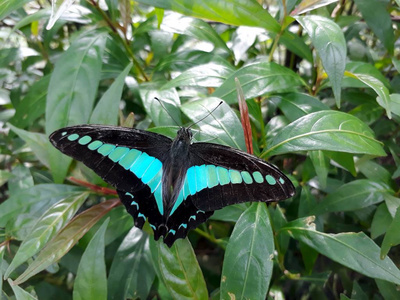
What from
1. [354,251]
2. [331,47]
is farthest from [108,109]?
[354,251]

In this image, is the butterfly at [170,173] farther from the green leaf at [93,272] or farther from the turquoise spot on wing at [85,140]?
the green leaf at [93,272]

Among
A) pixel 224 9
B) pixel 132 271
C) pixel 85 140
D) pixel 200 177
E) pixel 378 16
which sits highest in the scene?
pixel 224 9

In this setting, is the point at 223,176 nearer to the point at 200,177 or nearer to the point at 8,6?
the point at 200,177

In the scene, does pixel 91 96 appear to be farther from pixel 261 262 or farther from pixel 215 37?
pixel 261 262

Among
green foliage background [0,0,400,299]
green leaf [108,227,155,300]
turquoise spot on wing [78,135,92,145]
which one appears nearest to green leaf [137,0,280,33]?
green foliage background [0,0,400,299]

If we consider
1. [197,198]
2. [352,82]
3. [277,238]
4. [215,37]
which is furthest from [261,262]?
[215,37]

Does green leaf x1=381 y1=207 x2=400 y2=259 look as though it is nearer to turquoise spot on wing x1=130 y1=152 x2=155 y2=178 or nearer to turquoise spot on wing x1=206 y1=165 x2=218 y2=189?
turquoise spot on wing x1=206 y1=165 x2=218 y2=189
